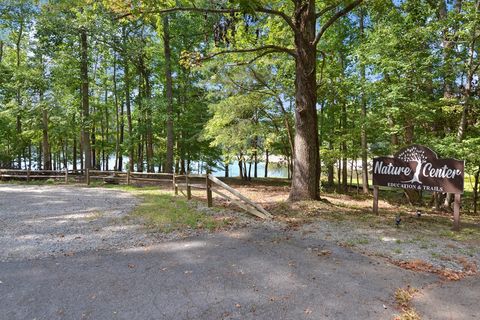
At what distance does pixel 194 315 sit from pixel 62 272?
7.00ft

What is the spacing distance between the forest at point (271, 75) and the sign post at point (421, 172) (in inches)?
73.6

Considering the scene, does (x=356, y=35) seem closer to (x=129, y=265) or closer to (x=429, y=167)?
(x=429, y=167)

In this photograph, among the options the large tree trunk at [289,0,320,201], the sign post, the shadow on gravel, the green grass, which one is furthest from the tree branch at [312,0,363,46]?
the shadow on gravel

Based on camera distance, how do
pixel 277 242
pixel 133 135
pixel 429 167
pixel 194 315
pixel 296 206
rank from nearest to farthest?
pixel 194 315 < pixel 277 242 < pixel 429 167 < pixel 296 206 < pixel 133 135

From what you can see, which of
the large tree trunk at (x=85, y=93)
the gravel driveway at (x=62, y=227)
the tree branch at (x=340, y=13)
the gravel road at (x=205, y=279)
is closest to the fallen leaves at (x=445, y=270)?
the gravel road at (x=205, y=279)

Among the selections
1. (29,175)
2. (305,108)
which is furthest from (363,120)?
(29,175)

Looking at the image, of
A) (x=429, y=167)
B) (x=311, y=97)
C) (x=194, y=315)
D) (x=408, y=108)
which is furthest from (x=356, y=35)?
(x=194, y=315)

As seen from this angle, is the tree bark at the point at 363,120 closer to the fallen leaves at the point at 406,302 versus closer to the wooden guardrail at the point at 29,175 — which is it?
the fallen leaves at the point at 406,302

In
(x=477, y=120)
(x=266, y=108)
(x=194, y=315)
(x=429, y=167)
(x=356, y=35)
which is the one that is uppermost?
(x=356, y=35)

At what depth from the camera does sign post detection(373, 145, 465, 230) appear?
→ 6.24m

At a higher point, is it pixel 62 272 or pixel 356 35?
pixel 356 35

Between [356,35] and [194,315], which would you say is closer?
[194,315]

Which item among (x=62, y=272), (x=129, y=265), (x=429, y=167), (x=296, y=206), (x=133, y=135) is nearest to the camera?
(x=62, y=272)

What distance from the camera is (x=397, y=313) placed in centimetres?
299
